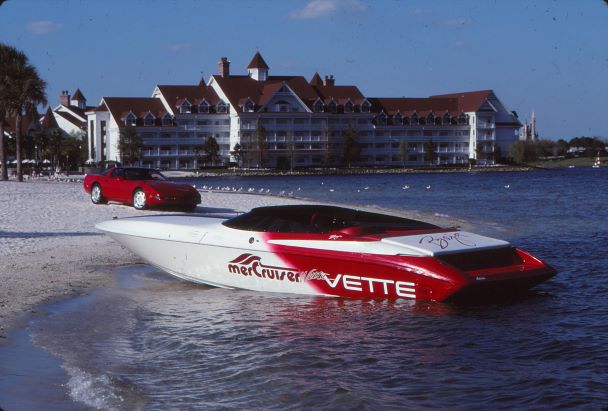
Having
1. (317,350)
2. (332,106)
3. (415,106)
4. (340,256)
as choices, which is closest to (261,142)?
(332,106)

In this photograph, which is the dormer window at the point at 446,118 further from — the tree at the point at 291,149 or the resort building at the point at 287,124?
the tree at the point at 291,149

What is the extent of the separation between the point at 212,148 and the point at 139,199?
92471mm

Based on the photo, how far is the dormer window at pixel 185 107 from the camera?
118 metres

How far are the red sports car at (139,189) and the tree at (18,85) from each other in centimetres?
2791

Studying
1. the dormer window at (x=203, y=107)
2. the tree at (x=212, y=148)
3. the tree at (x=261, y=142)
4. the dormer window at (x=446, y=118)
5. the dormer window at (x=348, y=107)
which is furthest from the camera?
the dormer window at (x=446, y=118)

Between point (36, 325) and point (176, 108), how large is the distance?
110397 mm

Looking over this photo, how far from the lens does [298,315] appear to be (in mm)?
11148

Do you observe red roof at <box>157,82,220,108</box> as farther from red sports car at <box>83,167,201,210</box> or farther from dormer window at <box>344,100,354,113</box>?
red sports car at <box>83,167,201,210</box>

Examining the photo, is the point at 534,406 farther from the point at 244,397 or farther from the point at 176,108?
the point at 176,108

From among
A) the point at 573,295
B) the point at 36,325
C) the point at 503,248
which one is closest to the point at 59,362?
the point at 36,325

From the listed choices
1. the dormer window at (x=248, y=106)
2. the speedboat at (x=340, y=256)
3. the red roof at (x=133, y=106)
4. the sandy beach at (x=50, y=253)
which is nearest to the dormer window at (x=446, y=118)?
the dormer window at (x=248, y=106)

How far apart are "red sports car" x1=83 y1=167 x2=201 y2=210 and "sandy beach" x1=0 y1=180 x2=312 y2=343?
1.50 ft

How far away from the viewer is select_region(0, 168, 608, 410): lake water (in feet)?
25.0

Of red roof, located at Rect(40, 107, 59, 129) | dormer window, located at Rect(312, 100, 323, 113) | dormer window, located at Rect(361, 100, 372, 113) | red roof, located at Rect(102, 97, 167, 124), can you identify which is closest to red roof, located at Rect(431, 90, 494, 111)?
dormer window, located at Rect(361, 100, 372, 113)
